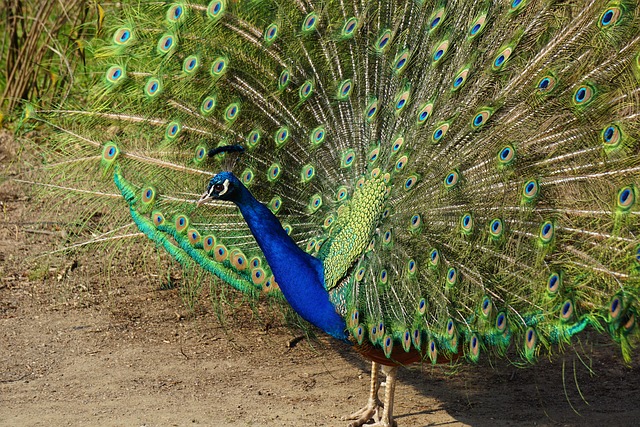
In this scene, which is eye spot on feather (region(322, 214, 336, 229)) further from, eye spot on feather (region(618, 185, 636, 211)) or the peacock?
eye spot on feather (region(618, 185, 636, 211))

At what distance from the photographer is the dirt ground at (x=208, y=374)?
14.1 ft

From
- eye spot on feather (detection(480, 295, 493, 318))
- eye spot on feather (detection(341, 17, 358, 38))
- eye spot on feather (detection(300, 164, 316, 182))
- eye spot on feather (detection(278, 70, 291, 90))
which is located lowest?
eye spot on feather (detection(480, 295, 493, 318))

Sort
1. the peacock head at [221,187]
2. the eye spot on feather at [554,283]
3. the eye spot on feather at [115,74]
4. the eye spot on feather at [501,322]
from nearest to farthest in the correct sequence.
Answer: the eye spot on feather at [554,283]
the eye spot on feather at [501,322]
the peacock head at [221,187]
the eye spot on feather at [115,74]

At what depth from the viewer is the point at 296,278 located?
392cm

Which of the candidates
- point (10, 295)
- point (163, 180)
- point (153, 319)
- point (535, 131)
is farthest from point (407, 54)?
point (10, 295)

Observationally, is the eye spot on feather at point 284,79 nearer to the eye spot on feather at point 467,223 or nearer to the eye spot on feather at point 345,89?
the eye spot on feather at point 345,89

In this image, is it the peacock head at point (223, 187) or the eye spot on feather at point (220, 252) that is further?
the eye spot on feather at point (220, 252)

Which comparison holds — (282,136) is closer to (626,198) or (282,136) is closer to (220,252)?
(220,252)

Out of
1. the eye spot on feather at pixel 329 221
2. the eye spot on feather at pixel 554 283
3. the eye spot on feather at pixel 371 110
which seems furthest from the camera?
the eye spot on feather at pixel 329 221

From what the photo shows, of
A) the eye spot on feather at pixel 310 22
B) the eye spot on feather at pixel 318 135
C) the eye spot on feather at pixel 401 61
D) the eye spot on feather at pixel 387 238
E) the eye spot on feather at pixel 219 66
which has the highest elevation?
the eye spot on feather at pixel 310 22

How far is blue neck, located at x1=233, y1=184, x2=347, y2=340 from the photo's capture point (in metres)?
3.89

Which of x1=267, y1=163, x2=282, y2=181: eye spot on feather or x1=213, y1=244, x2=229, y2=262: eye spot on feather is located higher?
x1=267, y1=163, x2=282, y2=181: eye spot on feather

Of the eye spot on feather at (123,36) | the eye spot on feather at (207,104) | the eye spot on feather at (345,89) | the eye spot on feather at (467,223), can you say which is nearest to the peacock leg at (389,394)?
the eye spot on feather at (467,223)

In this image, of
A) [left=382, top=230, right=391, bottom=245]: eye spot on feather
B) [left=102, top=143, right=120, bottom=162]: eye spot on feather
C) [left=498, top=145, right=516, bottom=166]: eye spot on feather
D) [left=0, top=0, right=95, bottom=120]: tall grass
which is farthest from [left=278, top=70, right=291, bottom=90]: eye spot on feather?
[left=0, top=0, right=95, bottom=120]: tall grass
